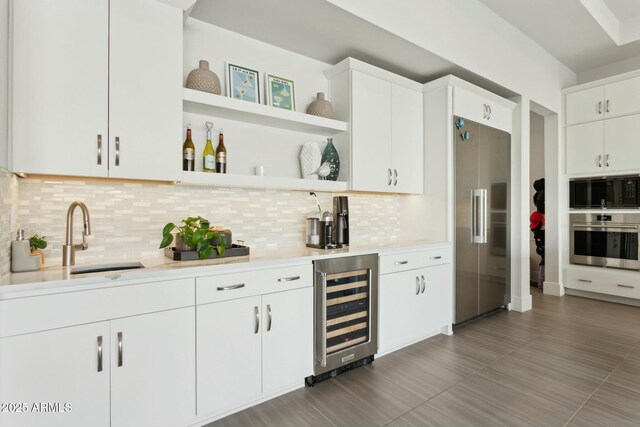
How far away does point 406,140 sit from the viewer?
3307 mm

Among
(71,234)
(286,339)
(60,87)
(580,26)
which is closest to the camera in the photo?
(60,87)

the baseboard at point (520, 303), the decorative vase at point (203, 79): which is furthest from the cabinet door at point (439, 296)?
Answer: the decorative vase at point (203, 79)

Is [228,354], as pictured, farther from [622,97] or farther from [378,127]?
[622,97]

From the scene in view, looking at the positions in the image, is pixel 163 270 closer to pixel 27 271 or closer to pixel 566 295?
pixel 27 271

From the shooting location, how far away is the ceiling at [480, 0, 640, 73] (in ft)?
11.3

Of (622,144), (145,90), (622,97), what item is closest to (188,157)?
(145,90)

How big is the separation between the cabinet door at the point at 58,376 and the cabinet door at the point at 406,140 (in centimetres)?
258

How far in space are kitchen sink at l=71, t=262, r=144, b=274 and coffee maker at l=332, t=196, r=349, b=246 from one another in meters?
1.48

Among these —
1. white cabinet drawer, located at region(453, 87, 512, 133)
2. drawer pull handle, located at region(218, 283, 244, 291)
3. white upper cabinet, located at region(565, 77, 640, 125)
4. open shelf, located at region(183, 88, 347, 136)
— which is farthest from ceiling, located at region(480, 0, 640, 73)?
drawer pull handle, located at region(218, 283, 244, 291)

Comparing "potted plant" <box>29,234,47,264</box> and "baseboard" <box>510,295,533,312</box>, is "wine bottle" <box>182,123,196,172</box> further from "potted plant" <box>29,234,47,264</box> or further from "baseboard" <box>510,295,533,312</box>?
"baseboard" <box>510,295,533,312</box>

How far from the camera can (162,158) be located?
1967 millimetres

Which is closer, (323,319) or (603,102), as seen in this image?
(323,319)

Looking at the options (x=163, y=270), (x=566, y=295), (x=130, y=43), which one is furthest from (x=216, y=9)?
(x=566, y=295)

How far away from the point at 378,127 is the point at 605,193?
11.2 ft
